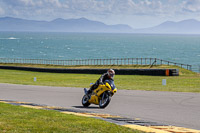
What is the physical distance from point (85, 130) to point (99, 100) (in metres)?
5.58

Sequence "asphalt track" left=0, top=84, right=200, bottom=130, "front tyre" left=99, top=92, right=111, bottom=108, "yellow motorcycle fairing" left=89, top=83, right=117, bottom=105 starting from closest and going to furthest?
"asphalt track" left=0, top=84, right=200, bottom=130 < "yellow motorcycle fairing" left=89, top=83, right=117, bottom=105 < "front tyre" left=99, top=92, right=111, bottom=108

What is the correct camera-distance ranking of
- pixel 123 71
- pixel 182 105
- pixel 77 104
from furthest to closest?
pixel 123 71
pixel 77 104
pixel 182 105

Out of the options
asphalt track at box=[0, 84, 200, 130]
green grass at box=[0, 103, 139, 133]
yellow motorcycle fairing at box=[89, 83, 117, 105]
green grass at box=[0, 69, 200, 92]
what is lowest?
green grass at box=[0, 103, 139, 133]

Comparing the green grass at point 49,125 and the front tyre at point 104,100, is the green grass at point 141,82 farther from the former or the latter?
the green grass at point 49,125

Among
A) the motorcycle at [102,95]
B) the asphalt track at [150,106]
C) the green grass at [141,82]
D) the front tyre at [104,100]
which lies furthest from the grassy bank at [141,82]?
the front tyre at [104,100]

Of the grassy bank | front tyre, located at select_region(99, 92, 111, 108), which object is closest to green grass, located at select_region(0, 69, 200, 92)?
the grassy bank

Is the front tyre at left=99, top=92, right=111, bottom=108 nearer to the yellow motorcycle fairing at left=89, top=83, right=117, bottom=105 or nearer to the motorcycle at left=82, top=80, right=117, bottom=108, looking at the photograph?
the motorcycle at left=82, top=80, right=117, bottom=108

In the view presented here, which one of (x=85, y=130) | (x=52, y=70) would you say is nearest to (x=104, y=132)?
(x=85, y=130)

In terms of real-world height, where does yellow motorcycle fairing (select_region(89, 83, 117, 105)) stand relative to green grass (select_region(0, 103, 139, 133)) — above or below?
above

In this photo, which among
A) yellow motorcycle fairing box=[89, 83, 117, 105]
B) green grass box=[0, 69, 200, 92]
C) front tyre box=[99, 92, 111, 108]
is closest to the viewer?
yellow motorcycle fairing box=[89, 83, 117, 105]

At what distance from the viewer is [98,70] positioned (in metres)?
47.9

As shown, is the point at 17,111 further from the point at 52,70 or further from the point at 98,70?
the point at 52,70

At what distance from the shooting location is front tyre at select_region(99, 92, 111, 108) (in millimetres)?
13999

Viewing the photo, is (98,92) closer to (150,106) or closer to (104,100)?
(104,100)
